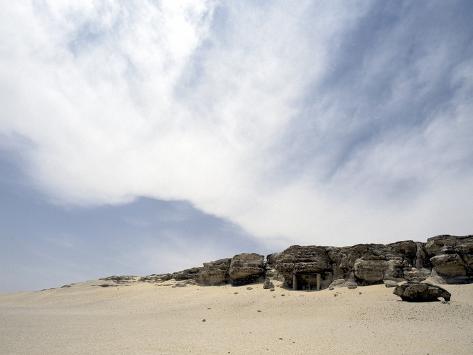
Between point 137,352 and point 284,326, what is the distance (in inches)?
329

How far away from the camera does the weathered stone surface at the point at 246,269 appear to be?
36.9 m

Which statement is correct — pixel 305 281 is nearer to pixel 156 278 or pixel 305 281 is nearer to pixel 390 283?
pixel 390 283

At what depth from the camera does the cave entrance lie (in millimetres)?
32062

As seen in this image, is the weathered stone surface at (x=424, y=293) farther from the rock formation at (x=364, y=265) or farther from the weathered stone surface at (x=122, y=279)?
the weathered stone surface at (x=122, y=279)

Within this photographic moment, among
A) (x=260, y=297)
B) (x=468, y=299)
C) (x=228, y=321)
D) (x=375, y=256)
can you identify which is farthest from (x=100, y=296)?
(x=468, y=299)

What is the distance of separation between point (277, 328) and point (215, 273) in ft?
71.2

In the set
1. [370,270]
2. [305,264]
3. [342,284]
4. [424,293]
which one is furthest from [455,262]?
[305,264]

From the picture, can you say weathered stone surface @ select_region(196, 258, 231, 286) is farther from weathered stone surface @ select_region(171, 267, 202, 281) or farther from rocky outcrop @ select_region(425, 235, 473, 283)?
rocky outcrop @ select_region(425, 235, 473, 283)

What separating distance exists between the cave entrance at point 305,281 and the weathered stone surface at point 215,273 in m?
8.90

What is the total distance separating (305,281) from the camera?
1283 inches

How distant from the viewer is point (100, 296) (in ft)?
139

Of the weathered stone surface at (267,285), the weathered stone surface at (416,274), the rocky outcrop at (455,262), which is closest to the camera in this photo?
the rocky outcrop at (455,262)

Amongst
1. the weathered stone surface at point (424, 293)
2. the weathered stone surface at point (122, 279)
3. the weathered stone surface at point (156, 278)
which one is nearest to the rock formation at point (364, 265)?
the weathered stone surface at point (424, 293)

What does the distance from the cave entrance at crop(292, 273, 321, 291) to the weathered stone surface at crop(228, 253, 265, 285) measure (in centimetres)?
531
